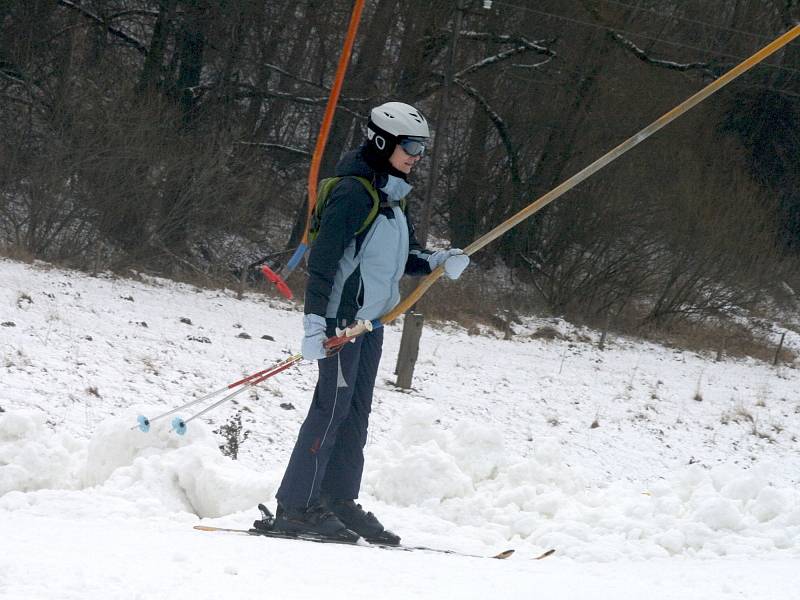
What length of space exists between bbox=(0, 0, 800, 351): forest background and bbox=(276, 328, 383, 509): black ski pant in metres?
11.6

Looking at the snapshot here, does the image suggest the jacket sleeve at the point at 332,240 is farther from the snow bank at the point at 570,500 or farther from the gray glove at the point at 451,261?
the snow bank at the point at 570,500

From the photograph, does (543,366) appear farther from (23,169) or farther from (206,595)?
(206,595)

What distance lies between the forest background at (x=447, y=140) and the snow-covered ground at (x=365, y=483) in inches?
193

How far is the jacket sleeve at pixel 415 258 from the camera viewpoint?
488cm

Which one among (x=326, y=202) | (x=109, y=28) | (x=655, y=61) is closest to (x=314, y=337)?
(x=326, y=202)

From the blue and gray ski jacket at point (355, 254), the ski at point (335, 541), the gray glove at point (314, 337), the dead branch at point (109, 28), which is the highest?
the dead branch at point (109, 28)

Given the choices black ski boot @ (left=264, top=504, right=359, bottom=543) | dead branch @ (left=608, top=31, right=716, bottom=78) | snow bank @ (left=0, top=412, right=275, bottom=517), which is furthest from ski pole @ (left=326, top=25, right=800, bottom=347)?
dead branch @ (left=608, top=31, right=716, bottom=78)

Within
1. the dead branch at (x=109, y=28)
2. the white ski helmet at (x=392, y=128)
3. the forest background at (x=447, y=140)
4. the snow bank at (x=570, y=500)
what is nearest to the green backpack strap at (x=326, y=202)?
the white ski helmet at (x=392, y=128)

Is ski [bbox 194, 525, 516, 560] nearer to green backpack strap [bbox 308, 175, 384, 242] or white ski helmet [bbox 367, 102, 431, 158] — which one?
green backpack strap [bbox 308, 175, 384, 242]

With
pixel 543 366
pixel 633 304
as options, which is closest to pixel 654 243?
pixel 633 304

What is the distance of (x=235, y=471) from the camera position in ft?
17.8

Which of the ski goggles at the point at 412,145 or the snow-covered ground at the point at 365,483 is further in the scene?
the ski goggles at the point at 412,145

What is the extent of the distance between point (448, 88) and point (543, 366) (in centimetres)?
412

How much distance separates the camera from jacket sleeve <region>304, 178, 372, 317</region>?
4418 mm
